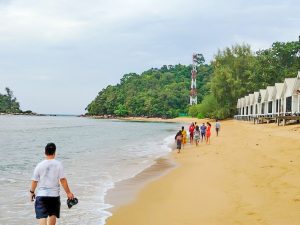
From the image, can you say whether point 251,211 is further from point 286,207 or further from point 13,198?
point 13,198

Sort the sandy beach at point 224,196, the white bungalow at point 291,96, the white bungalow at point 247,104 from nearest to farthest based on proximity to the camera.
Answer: the sandy beach at point 224,196
the white bungalow at point 291,96
the white bungalow at point 247,104

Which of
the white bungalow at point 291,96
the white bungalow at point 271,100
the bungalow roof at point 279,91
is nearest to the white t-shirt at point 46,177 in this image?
the white bungalow at point 291,96

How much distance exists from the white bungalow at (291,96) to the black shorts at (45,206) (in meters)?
37.6

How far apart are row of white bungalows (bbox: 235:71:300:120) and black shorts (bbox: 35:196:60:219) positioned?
36764 millimetres

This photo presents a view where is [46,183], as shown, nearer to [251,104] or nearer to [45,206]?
[45,206]

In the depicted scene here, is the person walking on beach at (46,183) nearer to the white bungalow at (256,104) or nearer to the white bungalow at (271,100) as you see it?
the white bungalow at (271,100)

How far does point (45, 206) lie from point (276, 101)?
47944 millimetres

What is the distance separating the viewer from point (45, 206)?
22.2 ft

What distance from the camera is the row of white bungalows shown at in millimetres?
42891

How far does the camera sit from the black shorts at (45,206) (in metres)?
6.76

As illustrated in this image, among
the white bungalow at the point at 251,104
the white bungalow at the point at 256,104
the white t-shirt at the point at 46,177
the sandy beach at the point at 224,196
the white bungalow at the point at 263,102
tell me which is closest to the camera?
the white t-shirt at the point at 46,177

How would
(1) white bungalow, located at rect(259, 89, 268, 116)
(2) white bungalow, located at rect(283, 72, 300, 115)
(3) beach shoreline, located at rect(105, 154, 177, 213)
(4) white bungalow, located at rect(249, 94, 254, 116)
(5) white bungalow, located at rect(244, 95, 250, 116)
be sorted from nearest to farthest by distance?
(3) beach shoreline, located at rect(105, 154, 177, 213)
(2) white bungalow, located at rect(283, 72, 300, 115)
(1) white bungalow, located at rect(259, 89, 268, 116)
(4) white bungalow, located at rect(249, 94, 254, 116)
(5) white bungalow, located at rect(244, 95, 250, 116)

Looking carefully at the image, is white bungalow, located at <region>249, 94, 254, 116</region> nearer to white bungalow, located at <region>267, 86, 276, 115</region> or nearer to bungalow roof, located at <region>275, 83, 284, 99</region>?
white bungalow, located at <region>267, 86, 276, 115</region>

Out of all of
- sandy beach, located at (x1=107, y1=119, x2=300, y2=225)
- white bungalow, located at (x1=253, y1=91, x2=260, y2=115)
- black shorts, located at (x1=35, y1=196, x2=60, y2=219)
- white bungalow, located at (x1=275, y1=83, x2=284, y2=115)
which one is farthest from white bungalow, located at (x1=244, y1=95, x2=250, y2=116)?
black shorts, located at (x1=35, y1=196, x2=60, y2=219)
